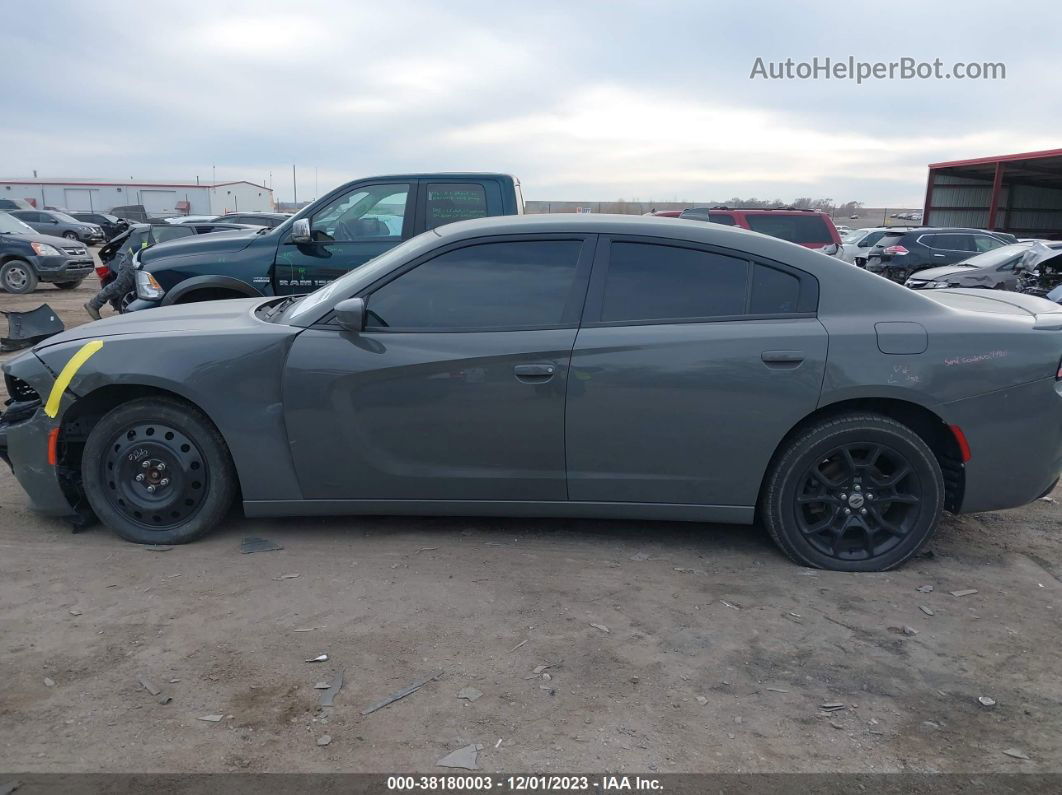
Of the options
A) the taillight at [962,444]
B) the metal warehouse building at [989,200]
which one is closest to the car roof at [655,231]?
the taillight at [962,444]

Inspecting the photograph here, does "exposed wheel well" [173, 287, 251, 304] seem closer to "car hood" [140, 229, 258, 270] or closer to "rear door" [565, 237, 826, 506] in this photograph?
"car hood" [140, 229, 258, 270]

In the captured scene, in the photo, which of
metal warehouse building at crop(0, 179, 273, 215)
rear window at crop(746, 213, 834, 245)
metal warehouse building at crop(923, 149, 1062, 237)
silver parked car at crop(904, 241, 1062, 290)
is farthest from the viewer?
metal warehouse building at crop(0, 179, 273, 215)

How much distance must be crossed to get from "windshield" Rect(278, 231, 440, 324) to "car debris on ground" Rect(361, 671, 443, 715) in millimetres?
1908

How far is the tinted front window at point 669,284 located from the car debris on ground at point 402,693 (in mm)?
1807

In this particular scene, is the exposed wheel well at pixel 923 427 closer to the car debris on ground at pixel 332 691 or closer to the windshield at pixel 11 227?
the car debris on ground at pixel 332 691

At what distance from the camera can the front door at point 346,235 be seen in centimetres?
749

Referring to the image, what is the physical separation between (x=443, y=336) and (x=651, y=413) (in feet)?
3.43

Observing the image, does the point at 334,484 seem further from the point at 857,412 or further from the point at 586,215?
the point at 857,412

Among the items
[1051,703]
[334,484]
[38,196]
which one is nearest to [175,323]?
[334,484]

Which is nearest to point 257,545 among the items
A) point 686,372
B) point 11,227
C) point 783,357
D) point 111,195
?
point 686,372

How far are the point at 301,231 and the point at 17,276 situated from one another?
12195mm

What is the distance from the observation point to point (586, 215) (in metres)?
4.32

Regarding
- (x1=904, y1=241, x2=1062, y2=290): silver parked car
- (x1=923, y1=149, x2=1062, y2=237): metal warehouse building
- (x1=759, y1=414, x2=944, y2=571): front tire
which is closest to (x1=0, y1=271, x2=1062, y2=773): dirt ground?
(x1=759, y1=414, x2=944, y2=571): front tire

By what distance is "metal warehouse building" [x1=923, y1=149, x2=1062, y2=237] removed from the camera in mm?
33688
